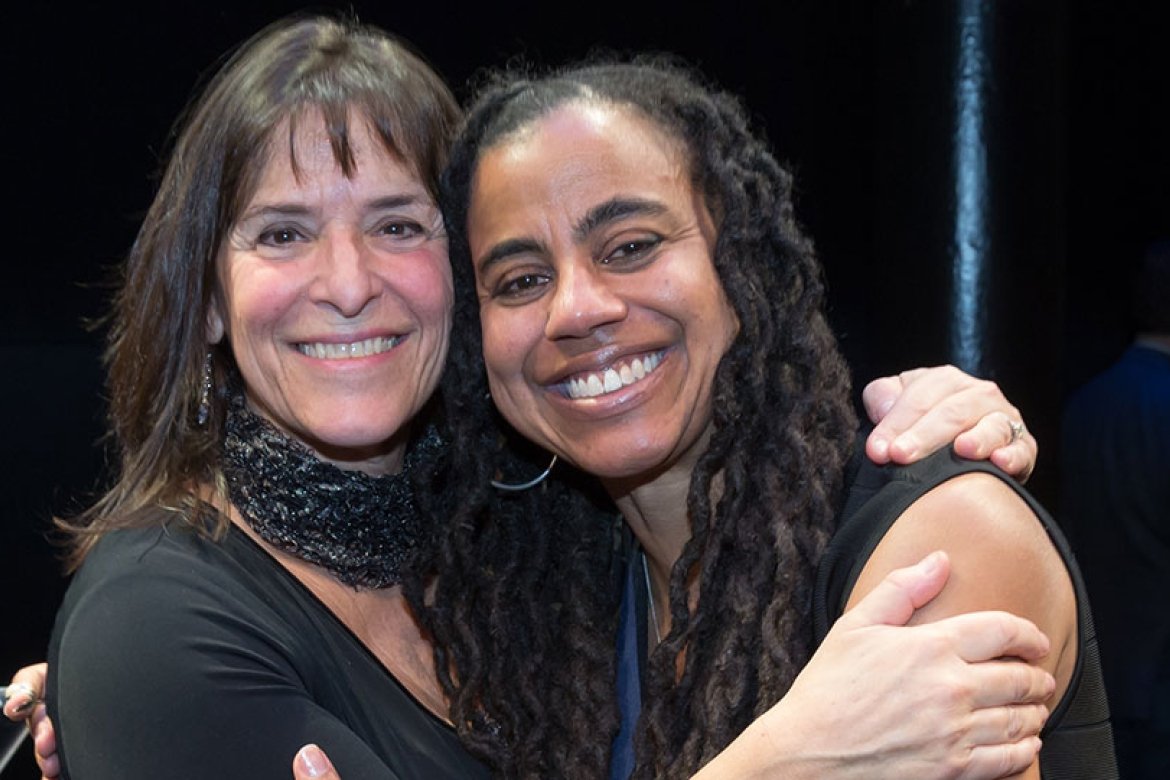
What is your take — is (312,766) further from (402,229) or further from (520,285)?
(402,229)

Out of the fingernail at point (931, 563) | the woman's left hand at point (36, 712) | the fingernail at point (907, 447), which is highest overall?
the fingernail at point (907, 447)

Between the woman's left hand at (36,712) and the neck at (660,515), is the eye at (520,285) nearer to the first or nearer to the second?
the neck at (660,515)

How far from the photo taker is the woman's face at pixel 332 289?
6.46 feet

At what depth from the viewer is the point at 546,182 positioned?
6.23 ft

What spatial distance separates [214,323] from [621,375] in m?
0.61

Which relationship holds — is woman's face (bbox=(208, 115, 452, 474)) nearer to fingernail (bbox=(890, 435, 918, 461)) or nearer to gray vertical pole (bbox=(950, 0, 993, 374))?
fingernail (bbox=(890, 435, 918, 461))

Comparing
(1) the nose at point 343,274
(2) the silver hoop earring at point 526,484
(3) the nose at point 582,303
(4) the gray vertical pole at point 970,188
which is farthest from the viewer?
(4) the gray vertical pole at point 970,188

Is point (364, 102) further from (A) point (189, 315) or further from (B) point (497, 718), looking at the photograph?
(B) point (497, 718)

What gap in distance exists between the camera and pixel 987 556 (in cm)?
149

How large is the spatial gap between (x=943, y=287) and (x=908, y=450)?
2056 millimetres

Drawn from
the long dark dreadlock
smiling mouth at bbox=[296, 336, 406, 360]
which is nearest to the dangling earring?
smiling mouth at bbox=[296, 336, 406, 360]

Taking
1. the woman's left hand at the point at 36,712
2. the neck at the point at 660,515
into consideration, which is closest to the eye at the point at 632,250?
the neck at the point at 660,515

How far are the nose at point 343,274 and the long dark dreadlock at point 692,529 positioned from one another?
165 millimetres

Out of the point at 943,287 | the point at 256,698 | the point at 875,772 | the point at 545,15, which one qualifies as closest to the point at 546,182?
the point at 256,698
